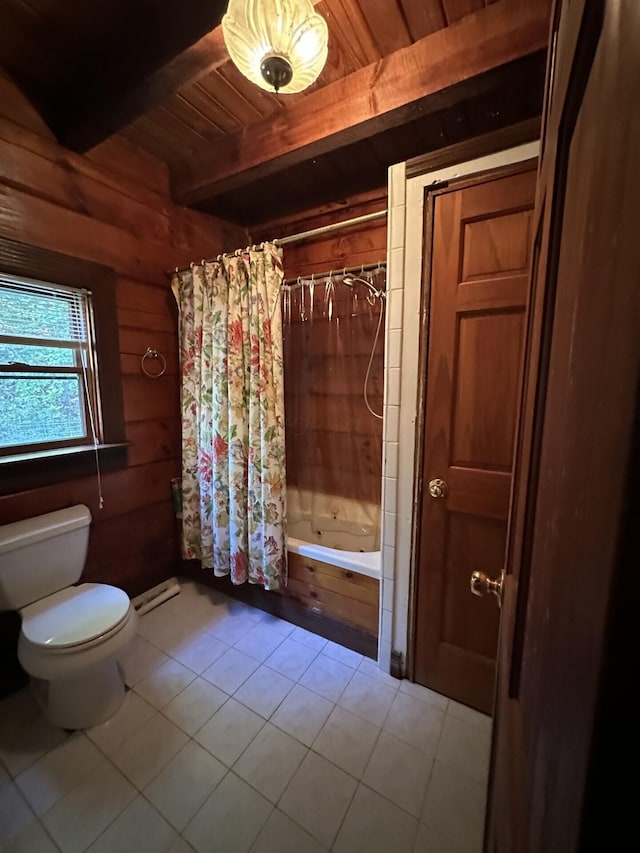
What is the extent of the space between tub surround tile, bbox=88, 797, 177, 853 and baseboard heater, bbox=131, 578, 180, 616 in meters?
0.99

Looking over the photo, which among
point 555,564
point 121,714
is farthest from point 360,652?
point 555,564

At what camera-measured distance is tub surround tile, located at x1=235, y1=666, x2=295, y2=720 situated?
58.6 inches

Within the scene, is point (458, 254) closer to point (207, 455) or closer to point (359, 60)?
point (359, 60)

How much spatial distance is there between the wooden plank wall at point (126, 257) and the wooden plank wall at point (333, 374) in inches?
28.4

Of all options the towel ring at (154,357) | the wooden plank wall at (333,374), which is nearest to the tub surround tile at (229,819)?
the wooden plank wall at (333,374)

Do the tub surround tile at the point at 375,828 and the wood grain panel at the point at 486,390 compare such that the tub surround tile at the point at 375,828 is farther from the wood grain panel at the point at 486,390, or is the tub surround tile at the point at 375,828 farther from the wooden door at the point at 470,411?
the wood grain panel at the point at 486,390

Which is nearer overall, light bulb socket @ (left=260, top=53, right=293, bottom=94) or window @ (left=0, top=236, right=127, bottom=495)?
light bulb socket @ (left=260, top=53, right=293, bottom=94)

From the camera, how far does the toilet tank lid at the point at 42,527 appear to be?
1432 mm

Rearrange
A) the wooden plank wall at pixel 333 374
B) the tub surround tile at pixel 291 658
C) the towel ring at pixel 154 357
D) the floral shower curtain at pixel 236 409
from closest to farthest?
1. the tub surround tile at pixel 291 658
2. the floral shower curtain at pixel 236 409
3. the towel ring at pixel 154 357
4. the wooden plank wall at pixel 333 374

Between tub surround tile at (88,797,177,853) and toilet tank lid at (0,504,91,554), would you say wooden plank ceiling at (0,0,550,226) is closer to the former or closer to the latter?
toilet tank lid at (0,504,91,554)

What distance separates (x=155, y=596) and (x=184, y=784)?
1.06 m

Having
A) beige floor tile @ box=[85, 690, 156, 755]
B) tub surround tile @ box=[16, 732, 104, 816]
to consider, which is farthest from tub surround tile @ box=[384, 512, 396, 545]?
tub surround tile @ box=[16, 732, 104, 816]

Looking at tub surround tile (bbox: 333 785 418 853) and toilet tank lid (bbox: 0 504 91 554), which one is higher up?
toilet tank lid (bbox: 0 504 91 554)

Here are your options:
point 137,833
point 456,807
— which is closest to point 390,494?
point 456,807
